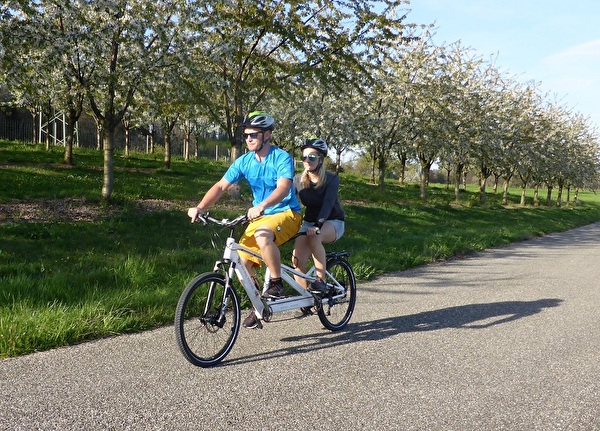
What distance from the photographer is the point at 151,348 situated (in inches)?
167

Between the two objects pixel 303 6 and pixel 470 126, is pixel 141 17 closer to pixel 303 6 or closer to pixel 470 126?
pixel 303 6

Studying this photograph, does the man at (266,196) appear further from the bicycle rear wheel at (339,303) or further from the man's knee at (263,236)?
the bicycle rear wheel at (339,303)

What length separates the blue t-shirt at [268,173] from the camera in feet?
14.3

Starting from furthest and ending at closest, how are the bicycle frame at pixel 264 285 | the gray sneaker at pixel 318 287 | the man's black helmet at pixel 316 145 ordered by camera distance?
the gray sneaker at pixel 318 287, the man's black helmet at pixel 316 145, the bicycle frame at pixel 264 285

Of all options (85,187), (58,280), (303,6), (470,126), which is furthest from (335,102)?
(58,280)

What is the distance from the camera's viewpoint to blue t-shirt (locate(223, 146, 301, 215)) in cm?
434

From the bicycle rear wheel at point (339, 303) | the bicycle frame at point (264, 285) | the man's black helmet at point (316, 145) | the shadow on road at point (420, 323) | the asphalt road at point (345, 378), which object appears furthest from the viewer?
the bicycle rear wheel at point (339, 303)

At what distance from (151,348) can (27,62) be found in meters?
8.85

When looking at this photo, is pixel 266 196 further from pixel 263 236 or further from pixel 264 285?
pixel 264 285

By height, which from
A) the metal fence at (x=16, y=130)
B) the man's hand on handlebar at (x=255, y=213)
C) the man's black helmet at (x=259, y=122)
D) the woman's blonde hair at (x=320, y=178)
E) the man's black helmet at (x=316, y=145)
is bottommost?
the man's hand on handlebar at (x=255, y=213)

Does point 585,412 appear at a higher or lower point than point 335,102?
lower

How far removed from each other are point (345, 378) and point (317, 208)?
1833 millimetres

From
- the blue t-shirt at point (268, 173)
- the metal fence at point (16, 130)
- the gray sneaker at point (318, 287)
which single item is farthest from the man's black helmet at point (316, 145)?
the metal fence at point (16, 130)

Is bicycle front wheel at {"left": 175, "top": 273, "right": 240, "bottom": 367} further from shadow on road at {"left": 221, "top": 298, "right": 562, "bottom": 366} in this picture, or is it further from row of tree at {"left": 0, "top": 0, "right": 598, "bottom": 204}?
row of tree at {"left": 0, "top": 0, "right": 598, "bottom": 204}
